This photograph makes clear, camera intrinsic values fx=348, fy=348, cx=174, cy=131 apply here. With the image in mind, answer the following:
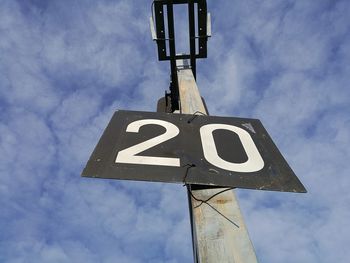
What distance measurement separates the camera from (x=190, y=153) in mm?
2090

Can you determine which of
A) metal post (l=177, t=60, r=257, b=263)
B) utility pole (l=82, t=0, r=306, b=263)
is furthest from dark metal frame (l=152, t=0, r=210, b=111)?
metal post (l=177, t=60, r=257, b=263)

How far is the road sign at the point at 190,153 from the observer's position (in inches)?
74.0

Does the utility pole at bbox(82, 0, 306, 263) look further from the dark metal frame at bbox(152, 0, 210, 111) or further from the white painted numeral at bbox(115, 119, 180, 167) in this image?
the dark metal frame at bbox(152, 0, 210, 111)

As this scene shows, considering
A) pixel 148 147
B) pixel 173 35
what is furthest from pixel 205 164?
pixel 173 35

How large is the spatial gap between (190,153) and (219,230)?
1.65 ft

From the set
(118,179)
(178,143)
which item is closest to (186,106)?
(178,143)

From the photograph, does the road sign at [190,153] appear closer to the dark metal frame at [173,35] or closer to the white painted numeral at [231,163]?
the white painted numeral at [231,163]

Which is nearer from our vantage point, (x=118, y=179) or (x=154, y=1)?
(x=118, y=179)

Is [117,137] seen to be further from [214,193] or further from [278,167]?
[278,167]

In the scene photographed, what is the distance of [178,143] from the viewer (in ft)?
7.17

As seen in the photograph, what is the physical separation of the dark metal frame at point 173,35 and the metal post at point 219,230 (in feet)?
9.45

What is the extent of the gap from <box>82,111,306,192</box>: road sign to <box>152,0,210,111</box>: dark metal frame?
2.19 metres

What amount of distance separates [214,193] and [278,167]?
41 centimetres

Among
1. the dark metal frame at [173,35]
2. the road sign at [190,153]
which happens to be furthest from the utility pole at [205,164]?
the dark metal frame at [173,35]
